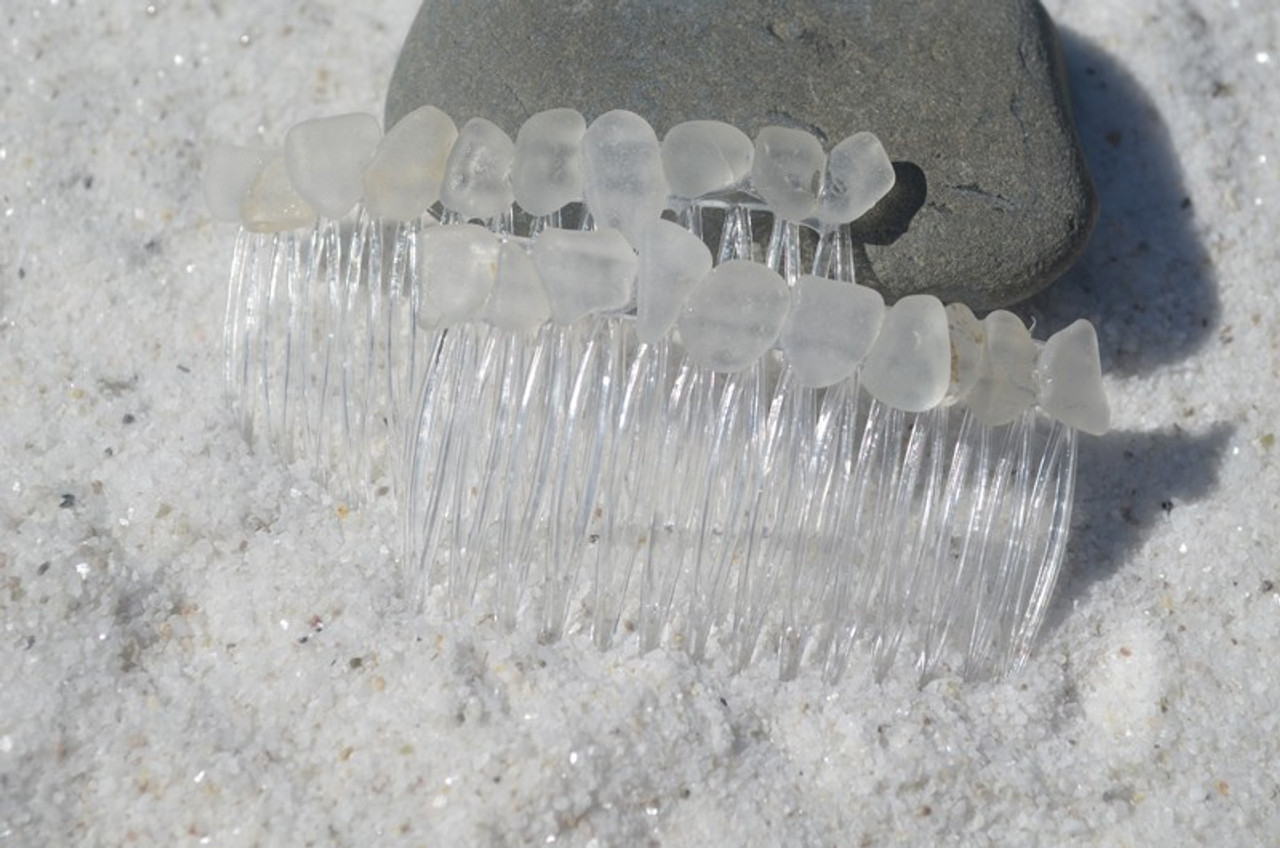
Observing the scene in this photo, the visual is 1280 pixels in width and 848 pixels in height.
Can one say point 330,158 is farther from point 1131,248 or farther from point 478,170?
point 1131,248

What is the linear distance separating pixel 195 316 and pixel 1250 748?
1677 millimetres

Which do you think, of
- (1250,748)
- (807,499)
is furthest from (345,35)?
(1250,748)

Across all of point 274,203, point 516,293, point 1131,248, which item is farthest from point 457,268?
point 1131,248

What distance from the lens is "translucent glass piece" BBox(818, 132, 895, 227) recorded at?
1787 millimetres

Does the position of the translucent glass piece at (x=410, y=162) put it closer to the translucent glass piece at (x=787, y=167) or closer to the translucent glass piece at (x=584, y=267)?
the translucent glass piece at (x=584, y=267)

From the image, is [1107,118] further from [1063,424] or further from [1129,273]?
[1063,424]

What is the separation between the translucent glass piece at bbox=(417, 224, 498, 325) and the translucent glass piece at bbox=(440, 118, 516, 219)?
90 mm

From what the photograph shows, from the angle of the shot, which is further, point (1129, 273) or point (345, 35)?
point (345, 35)

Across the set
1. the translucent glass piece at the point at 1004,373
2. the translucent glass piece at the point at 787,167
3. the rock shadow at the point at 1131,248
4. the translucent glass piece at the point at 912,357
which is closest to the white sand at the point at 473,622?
the rock shadow at the point at 1131,248

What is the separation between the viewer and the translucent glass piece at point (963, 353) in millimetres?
1736

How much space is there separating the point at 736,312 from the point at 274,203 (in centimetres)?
70

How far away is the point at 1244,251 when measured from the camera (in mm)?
2078

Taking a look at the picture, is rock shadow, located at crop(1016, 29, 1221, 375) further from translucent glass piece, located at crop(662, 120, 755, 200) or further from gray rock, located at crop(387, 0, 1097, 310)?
translucent glass piece, located at crop(662, 120, 755, 200)

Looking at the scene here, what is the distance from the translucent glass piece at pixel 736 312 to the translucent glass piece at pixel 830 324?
21mm
